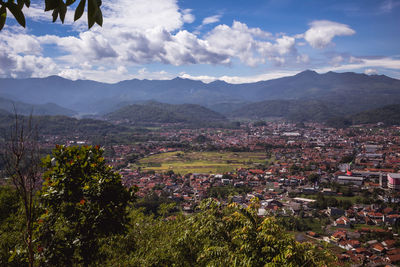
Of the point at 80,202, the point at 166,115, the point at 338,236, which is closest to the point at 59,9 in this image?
the point at 80,202

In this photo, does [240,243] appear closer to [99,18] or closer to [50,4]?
[99,18]

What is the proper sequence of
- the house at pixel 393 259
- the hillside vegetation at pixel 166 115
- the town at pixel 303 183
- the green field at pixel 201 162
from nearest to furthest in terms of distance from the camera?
the house at pixel 393 259 < the town at pixel 303 183 < the green field at pixel 201 162 < the hillside vegetation at pixel 166 115

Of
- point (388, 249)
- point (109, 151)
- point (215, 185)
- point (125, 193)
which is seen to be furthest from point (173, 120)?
point (125, 193)

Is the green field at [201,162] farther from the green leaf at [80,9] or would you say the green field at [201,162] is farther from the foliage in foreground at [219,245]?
the green leaf at [80,9]

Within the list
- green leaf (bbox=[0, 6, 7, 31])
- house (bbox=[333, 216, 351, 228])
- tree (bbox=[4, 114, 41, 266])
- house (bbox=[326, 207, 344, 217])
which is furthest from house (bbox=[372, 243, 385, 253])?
green leaf (bbox=[0, 6, 7, 31])

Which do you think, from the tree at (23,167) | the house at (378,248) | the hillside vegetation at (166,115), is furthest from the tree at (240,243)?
the hillside vegetation at (166,115)

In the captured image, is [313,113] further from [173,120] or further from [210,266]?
[210,266]
